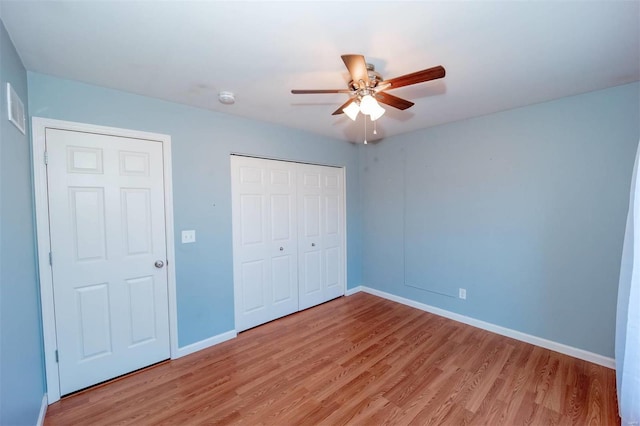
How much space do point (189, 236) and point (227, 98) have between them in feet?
4.30

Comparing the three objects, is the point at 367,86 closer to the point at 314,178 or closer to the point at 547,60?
the point at 547,60

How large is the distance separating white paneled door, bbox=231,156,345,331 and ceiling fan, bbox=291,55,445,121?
153 centimetres

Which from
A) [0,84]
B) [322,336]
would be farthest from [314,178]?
[0,84]

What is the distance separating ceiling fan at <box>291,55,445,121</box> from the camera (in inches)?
58.3

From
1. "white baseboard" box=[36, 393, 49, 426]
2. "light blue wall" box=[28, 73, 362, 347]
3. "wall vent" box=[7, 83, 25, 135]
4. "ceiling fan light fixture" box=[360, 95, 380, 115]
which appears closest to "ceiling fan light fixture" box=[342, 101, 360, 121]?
"ceiling fan light fixture" box=[360, 95, 380, 115]

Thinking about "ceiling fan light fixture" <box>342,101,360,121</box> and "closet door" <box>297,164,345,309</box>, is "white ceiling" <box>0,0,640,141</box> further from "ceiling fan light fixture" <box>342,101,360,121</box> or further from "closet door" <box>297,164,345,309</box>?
"closet door" <box>297,164,345,309</box>

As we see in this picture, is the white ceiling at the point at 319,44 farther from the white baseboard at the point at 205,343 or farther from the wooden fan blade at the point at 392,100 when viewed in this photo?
the white baseboard at the point at 205,343

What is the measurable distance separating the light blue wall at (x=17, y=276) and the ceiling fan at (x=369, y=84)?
5.15 feet

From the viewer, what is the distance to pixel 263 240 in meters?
3.16

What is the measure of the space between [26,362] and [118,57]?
1.91 meters

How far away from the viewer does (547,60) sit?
179 cm

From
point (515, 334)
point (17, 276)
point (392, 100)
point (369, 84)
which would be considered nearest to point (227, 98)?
point (369, 84)

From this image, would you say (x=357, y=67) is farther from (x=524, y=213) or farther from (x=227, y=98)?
(x=524, y=213)

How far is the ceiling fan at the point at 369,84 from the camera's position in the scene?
58.3 inches
